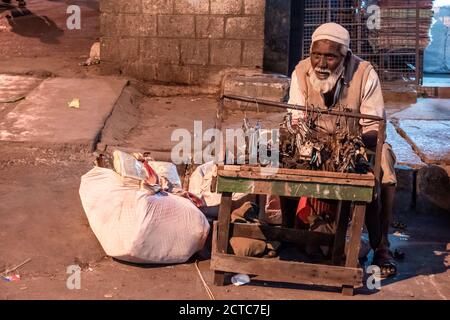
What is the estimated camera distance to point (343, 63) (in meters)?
4.39

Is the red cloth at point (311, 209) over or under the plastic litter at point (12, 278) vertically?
over

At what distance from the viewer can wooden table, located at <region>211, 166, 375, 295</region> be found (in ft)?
12.3

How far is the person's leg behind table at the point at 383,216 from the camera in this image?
14.0 feet

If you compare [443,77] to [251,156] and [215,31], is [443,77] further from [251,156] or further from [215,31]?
[251,156]

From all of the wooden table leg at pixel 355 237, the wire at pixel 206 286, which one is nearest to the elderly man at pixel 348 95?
the wooden table leg at pixel 355 237

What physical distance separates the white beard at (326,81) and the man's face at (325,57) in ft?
Answer: 0.07

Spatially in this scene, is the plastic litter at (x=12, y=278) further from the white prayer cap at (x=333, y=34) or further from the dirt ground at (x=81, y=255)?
the white prayer cap at (x=333, y=34)

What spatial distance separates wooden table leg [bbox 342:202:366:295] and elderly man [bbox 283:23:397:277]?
0.42m

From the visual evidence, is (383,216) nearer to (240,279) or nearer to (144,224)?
(240,279)

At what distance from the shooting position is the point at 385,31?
930cm

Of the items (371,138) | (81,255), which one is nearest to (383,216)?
(371,138)

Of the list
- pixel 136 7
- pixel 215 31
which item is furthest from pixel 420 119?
pixel 136 7

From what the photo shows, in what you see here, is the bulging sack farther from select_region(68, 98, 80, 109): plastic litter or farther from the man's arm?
select_region(68, 98, 80, 109): plastic litter

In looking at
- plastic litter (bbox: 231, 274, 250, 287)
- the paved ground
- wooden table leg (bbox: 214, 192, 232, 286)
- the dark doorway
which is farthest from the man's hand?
the dark doorway
